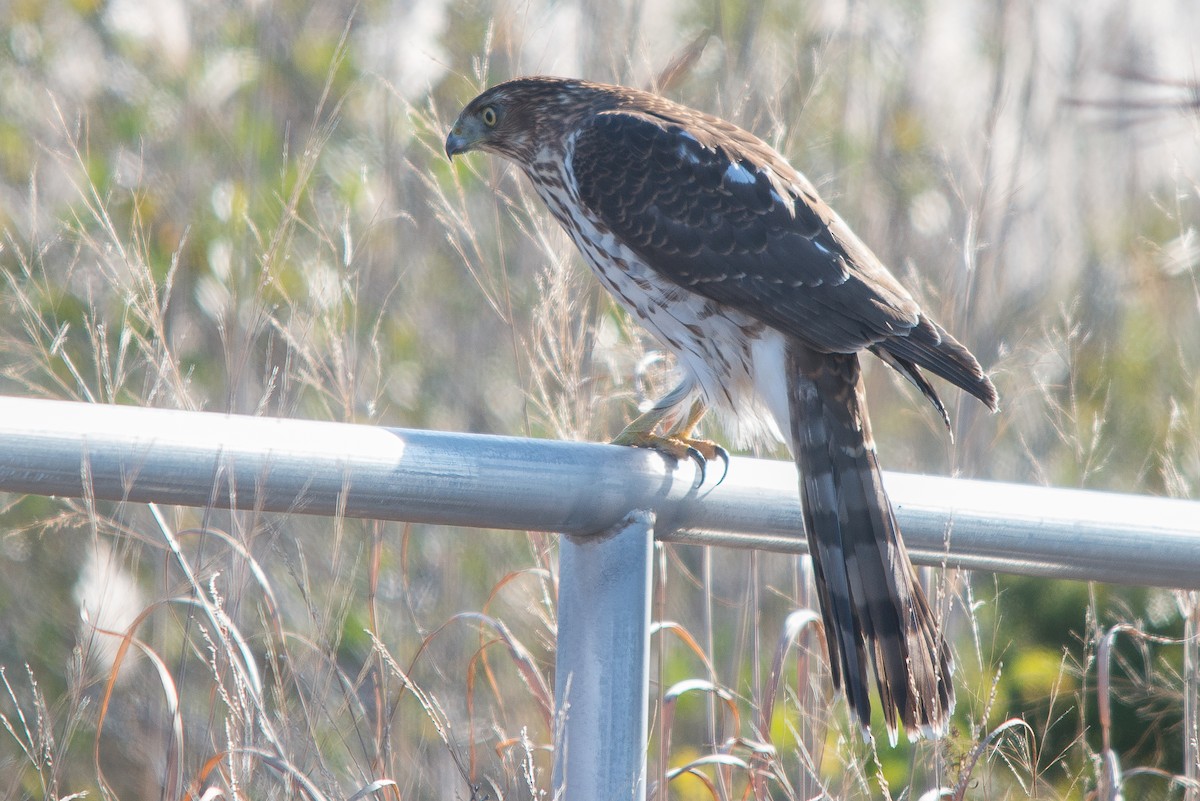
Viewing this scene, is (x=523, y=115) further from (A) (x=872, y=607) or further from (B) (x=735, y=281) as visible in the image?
(A) (x=872, y=607)

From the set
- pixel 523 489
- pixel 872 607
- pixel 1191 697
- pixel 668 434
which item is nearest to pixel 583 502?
pixel 523 489

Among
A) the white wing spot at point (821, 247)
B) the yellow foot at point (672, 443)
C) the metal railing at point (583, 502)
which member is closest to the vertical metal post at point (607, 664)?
the metal railing at point (583, 502)

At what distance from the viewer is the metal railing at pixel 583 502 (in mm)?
1189

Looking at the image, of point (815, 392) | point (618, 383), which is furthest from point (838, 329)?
point (618, 383)

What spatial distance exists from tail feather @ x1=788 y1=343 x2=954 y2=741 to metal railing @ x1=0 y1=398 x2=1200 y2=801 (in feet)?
0.70

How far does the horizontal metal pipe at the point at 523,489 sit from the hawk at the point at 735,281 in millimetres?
503

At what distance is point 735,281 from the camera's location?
2.73m

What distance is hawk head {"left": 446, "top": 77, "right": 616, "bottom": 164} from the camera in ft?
10.5

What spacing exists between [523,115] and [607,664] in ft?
6.86

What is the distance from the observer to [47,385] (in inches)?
188

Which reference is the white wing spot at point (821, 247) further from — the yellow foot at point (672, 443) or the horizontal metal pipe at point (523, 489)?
the horizontal metal pipe at point (523, 489)

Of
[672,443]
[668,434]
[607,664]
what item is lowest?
[607,664]

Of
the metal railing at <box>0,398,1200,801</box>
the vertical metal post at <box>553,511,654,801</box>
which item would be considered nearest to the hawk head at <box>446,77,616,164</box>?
the metal railing at <box>0,398,1200,801</box>

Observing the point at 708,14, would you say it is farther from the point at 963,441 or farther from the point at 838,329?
the point at 838,329
